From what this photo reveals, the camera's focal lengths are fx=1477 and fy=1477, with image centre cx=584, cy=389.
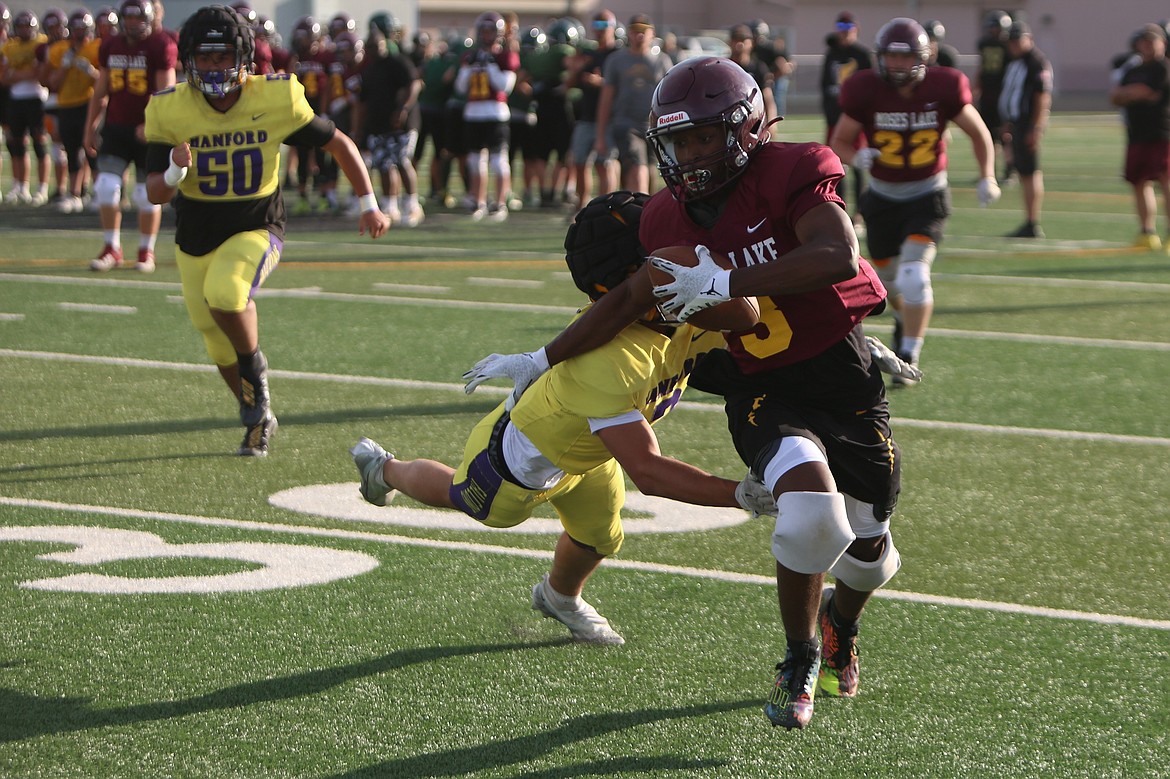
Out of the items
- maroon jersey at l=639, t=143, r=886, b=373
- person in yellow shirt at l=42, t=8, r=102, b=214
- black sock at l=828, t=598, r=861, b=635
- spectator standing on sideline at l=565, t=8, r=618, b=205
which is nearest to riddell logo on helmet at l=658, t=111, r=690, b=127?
maroon jersey at l=639, t=143, r=886, b=373

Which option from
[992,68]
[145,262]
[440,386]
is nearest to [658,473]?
[440,386]

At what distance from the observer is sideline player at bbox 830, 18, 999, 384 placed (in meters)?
7.94

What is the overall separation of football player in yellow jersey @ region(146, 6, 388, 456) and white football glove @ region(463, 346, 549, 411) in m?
2.43

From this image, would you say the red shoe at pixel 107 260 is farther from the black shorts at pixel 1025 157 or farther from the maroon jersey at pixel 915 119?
the black shorts at pixel 1025 157

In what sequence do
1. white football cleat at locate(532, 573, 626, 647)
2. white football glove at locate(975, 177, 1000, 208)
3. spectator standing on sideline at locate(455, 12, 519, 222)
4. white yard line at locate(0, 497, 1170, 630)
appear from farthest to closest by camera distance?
spectator standing on sideline at locate(455, 12, 519, 222)
white football glove at locate(975, 177, 1000, 208)
white yard line at locate(0, 497, 1170, 630)
white football cleat at locate(532, 573, 626, 647)

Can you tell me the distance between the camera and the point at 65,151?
16062 mm

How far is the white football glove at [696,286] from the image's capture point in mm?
3311

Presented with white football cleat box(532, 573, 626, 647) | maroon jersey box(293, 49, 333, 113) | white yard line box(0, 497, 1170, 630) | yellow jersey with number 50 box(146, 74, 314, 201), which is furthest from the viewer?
maroon jersey box(293, 49, 333, 113)

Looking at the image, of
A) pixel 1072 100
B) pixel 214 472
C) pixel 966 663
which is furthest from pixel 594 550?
pixel 1072 100

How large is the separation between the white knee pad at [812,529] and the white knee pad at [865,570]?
42cm

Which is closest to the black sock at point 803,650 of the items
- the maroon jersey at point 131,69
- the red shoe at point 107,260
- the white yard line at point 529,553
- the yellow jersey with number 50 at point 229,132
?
the white yard line at point 529,553

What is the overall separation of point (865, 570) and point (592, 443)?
2.55 feet

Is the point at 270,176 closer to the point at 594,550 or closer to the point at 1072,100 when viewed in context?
the point at 594,550

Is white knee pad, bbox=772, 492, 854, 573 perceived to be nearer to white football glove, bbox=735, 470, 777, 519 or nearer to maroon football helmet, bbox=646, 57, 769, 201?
white football glove, bbox=735, 470, 777, 519
